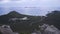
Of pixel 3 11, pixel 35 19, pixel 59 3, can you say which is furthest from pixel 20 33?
pixel 59 3

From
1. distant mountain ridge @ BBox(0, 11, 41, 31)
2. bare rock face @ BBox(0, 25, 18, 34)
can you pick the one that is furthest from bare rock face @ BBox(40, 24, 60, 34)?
bare rock face @ BBox(0, 25, 18, 34)

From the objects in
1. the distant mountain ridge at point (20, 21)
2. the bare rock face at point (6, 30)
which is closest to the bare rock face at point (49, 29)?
the distant mountain ridge at point (20, 21)

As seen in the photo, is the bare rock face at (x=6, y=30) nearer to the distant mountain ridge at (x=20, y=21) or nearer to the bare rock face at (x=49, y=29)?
the distant mountain ridge at (x=20, y=21)

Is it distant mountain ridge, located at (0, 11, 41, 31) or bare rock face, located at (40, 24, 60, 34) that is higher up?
distant mountain ridge, located at (0, 11, 41, 31)

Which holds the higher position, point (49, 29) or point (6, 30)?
point (6, 30)

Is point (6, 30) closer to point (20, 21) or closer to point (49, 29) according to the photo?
point (20, 21)

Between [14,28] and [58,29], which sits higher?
[14,28]

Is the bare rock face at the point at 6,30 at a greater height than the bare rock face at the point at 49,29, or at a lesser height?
greater

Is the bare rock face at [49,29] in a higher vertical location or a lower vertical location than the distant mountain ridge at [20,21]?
lower

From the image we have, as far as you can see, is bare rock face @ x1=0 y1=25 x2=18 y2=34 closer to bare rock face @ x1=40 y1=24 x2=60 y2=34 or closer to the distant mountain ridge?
the distant mountain ridge

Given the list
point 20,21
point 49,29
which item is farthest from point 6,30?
point 49,29

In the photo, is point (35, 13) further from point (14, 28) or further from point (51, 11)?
point (14, 28)
